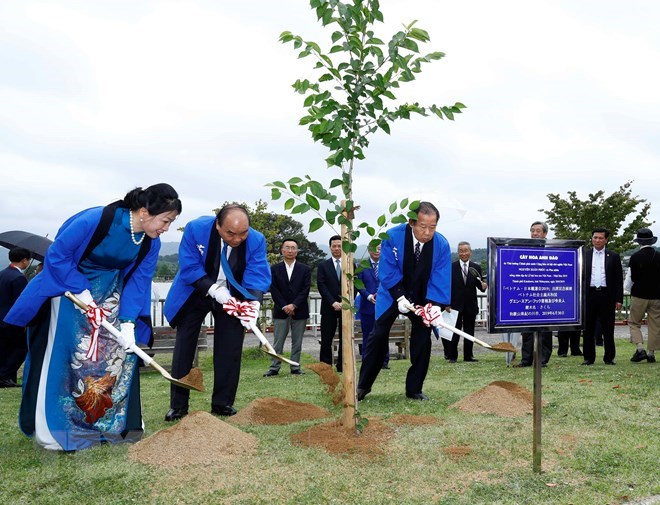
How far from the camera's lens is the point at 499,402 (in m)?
6.02

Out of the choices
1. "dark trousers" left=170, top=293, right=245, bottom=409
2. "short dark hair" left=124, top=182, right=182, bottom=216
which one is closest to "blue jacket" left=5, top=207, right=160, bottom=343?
"short dark hair" left=124, top=182, right=182, bottom=216

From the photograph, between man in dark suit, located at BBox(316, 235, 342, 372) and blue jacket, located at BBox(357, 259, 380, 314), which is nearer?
blue jacket, located at BBox(357, 259, 380, 314)

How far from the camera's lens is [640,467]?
13.6 feet

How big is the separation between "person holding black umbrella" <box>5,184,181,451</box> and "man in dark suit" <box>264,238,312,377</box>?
4.85 metres

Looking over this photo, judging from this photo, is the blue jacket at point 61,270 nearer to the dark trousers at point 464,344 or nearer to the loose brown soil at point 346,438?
the loose brown soil at point 346,438

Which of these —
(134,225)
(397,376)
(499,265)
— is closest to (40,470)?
(134,225)

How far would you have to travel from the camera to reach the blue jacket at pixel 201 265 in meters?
6.08

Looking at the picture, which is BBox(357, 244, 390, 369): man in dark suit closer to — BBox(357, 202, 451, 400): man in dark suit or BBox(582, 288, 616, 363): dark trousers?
BBox(357, 202, 451, 400): man in dark suit

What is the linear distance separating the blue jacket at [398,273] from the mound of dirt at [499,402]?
3.27 ft

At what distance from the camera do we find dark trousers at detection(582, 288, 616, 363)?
983 cm

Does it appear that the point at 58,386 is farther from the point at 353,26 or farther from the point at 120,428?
the point at 353,26

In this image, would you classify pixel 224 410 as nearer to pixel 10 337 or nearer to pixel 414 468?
pixel 414 468

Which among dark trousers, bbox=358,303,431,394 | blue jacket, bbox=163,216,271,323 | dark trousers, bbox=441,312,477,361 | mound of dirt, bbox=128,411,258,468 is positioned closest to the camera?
mound of dirt, bbox=128,411,258,468

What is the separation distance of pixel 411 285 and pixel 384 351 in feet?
2.46
